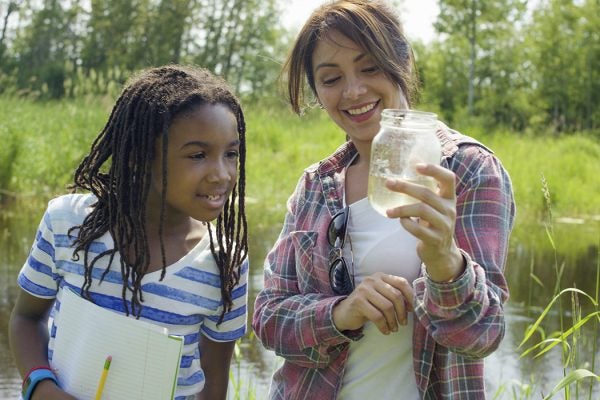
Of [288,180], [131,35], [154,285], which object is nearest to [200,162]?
[154,285]

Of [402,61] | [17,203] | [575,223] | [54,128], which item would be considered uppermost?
[402,61]

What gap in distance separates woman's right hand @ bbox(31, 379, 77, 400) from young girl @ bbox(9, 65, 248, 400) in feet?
0.12

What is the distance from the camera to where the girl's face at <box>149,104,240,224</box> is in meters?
1.87

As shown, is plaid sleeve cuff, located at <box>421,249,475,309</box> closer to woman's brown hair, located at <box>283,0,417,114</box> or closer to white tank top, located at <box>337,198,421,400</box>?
white tank top, located at <box>337,198,421,400</box>

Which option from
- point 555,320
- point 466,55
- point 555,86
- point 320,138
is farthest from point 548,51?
point 555,320

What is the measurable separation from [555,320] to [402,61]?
155 inches

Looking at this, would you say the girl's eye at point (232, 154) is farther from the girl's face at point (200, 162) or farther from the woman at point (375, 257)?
the woman at point (375, 257)

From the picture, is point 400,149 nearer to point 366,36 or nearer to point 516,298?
point 366,36

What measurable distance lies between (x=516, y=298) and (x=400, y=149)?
4.61 meters

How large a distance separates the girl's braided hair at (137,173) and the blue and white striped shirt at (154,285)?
20 millimetres

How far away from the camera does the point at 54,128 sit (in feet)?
28.0

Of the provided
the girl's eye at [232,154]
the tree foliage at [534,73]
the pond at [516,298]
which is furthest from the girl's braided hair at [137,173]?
the tree foliage at [534,73]

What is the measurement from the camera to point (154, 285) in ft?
6.13

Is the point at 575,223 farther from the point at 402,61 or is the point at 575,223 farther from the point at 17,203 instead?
the point at 402,61
